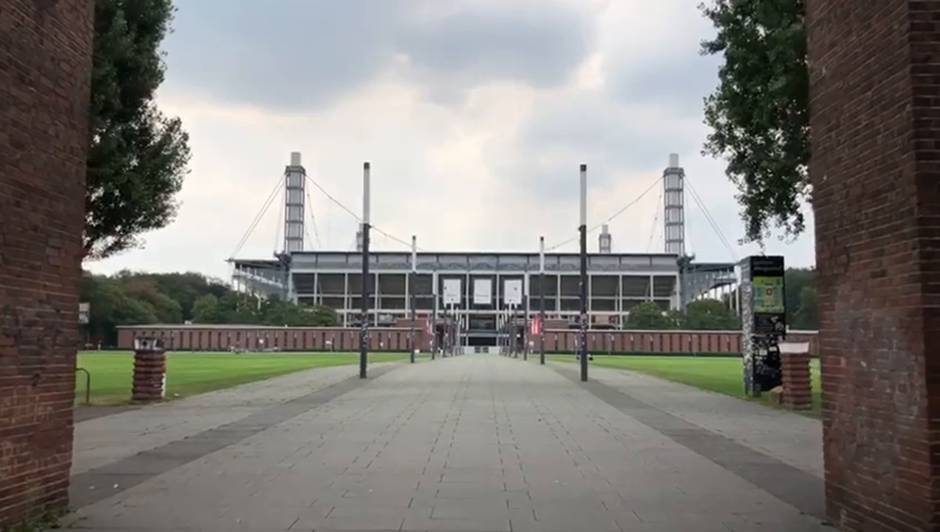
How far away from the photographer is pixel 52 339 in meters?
7.36

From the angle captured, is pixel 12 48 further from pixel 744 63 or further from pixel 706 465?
pixel 744 63

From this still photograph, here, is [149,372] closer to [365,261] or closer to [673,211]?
[365,261]

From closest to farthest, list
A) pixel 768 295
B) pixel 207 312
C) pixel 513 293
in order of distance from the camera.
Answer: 1. pixel 768 295
2. pixel 513 293
3. pixel 207 312

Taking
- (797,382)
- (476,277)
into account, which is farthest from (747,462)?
(476,277)

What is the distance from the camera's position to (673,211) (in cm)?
14400

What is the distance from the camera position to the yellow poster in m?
22.4

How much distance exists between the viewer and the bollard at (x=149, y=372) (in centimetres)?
2077

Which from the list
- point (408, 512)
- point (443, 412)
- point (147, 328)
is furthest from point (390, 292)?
point (408, 512)

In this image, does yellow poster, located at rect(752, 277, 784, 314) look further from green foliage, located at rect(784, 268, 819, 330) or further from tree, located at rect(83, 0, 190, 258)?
green foliage, located at rect(784, 268, 819, 330)

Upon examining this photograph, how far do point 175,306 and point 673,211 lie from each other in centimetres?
8170

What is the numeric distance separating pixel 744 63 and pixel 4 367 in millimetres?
16828

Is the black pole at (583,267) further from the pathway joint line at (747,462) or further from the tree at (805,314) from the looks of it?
the tree at (805,314)

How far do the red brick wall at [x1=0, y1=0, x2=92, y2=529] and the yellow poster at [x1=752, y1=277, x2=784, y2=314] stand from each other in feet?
60.0

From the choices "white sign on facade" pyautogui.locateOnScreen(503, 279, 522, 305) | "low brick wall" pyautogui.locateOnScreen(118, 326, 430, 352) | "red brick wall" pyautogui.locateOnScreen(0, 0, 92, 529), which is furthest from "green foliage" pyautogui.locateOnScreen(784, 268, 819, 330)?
"red brick wall" pyautogui.locateOnScreen(0, 0, 92, 529)
